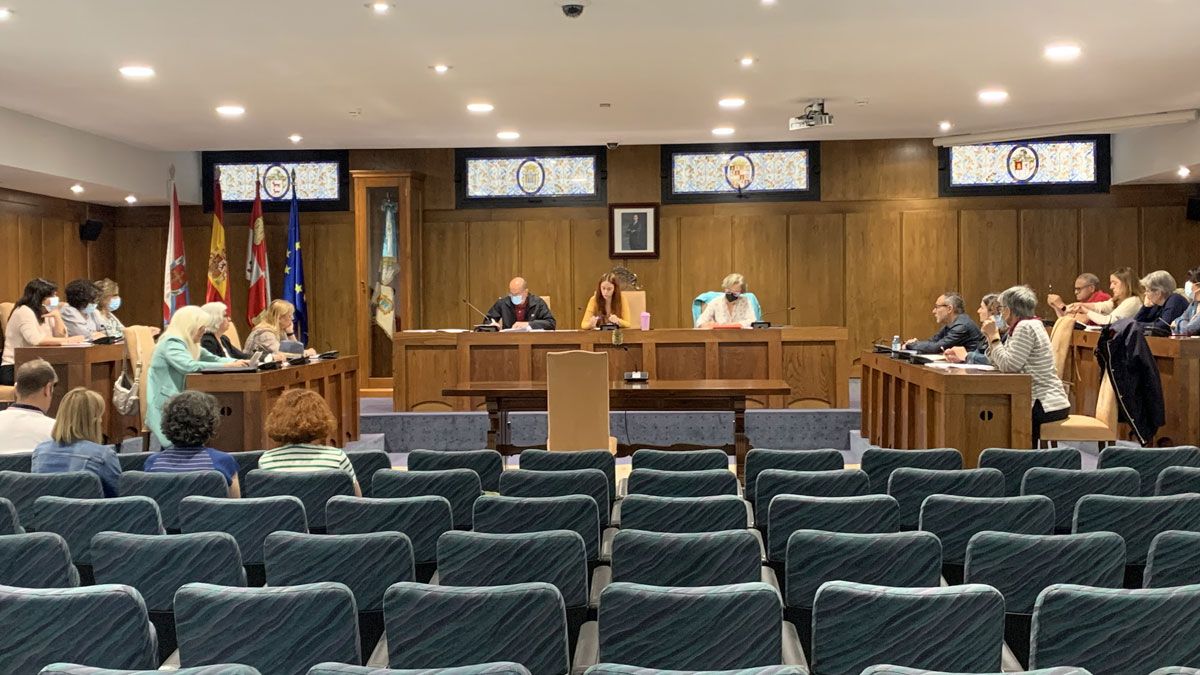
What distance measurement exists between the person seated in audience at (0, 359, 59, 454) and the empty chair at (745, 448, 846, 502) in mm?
3466

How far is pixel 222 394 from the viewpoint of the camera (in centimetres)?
789

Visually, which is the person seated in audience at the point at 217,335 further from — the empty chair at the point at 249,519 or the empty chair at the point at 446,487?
the empty chair at the point at 249,519

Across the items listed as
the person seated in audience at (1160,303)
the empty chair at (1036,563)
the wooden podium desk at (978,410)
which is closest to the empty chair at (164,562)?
the empty chair at (1036,563)

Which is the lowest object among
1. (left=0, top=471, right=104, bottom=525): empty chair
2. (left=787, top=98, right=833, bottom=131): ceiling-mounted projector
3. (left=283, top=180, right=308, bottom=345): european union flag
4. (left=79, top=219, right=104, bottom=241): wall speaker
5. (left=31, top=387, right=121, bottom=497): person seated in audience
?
(left=0, top=471, right=104, bottom=525): empty chair

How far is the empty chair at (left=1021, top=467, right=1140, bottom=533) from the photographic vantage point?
4.43 metres

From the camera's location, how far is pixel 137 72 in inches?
325

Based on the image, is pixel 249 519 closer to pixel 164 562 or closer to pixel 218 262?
pixel 164 562

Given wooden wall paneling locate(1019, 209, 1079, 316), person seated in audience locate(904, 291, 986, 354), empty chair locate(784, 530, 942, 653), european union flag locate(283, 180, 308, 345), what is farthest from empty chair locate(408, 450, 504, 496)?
wooden wall paneling locate(1019, 209, 1079, 316)

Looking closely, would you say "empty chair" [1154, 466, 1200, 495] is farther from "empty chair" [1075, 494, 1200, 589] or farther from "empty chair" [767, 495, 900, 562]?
"empty chair" [767, 495, 900, 562]

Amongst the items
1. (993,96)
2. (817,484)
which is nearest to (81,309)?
(817,484)

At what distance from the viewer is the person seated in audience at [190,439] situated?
15.8ft

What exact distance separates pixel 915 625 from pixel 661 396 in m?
5.45

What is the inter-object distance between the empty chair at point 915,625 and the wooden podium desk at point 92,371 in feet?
26.3

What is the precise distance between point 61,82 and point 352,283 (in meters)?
5.44
